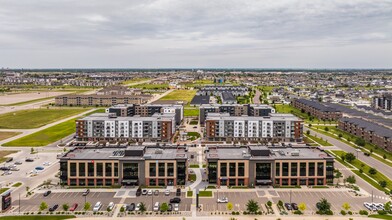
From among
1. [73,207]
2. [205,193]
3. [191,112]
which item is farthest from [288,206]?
[191,112]

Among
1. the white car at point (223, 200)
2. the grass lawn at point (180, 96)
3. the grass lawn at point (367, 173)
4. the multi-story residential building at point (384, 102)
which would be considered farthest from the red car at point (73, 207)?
the multi-story residential building at point (384, 102)

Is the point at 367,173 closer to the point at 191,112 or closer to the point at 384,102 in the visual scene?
the point at 191,112

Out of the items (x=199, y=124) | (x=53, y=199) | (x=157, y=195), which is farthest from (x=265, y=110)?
(x=53, y=199)

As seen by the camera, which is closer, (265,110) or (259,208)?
(259,208)

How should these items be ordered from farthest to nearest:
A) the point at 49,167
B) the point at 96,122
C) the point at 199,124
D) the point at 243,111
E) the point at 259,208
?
1. the point at 243,111
2. the point at 199,124
3. the point at 96,122
4. the point at 49,167
5. the point at 259,208

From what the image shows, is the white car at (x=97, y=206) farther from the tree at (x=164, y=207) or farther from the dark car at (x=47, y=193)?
the dark car at (x=47, y=193)

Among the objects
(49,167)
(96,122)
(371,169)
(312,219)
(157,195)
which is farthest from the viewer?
(96,122)

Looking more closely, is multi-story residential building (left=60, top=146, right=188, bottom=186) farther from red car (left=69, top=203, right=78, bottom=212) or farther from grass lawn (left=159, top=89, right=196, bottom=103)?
grass lawn (left=159, top=89, right=196, bottom=103)

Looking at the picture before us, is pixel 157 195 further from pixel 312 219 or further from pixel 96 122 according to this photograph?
pixel 96 122
